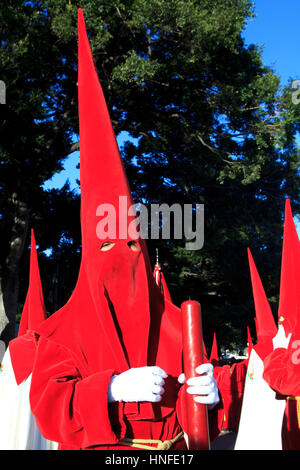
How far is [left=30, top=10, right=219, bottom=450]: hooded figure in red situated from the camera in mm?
2045

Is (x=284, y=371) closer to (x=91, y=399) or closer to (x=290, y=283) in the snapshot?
(x=290, y=283)

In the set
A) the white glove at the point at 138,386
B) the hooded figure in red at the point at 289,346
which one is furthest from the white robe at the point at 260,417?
the white glove at the point at 138,386

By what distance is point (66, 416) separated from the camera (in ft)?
6.58

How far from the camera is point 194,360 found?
5.59ft

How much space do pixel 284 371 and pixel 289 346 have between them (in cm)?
23

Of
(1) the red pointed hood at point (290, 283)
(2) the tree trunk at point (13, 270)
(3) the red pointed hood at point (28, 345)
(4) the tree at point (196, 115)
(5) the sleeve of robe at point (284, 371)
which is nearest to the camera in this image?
(5) the sleeve of robe at point (284, 371)

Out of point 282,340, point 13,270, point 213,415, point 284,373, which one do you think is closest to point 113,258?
point 213,415

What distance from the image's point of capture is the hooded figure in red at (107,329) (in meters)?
2.04

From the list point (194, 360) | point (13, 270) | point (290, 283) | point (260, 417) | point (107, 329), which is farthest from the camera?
point (13, 270)

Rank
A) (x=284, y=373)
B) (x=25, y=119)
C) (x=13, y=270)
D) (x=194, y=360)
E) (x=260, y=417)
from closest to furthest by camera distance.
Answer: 1. (x=194, y=360)
2. (x=284, y=373)
3. (x=260, y=417)
4. (x=25, y=119)
5. (x=13, y=270)

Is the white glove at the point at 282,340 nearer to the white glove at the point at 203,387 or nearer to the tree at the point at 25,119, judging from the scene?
the white glove at the point at 203,387

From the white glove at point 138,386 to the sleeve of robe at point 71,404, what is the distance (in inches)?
2.1

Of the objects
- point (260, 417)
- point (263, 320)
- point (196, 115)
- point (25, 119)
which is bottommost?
point (260, 417)

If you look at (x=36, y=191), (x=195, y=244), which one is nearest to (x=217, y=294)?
(x=195, y=244)
